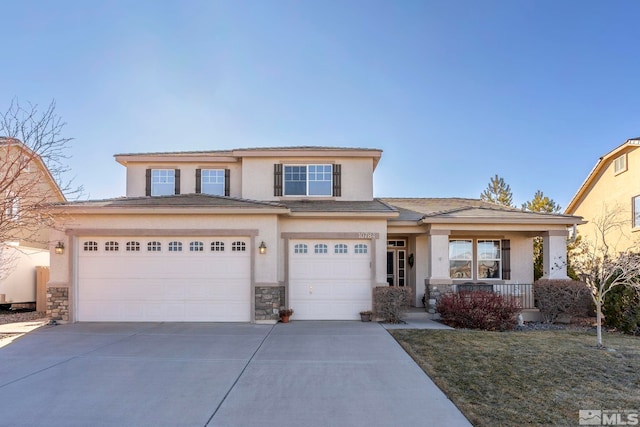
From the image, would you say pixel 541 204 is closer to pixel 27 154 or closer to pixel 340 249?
pixel 340 249

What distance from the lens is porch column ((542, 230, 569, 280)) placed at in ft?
40.0

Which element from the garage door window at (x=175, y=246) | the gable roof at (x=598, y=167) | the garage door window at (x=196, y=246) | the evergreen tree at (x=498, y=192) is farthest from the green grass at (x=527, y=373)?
the evergreen tree at (x=498, y=192)

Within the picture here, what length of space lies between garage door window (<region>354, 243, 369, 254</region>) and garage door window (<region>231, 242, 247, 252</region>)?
11.2 ft

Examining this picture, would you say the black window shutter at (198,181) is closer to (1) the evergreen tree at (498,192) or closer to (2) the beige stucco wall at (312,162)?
(2) the beige stucco wall at (312,162)

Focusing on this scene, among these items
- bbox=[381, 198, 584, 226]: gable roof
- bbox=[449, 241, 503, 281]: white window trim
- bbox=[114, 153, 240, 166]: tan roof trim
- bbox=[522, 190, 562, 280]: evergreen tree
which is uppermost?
bbox=[114, 153, 240, 166]: tan roof trim

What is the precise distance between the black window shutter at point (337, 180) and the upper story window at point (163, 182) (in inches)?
234

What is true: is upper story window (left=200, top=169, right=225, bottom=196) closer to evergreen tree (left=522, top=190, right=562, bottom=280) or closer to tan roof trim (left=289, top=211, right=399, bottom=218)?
tan roof trim (left=289, top=211, right=399, bottom=218)

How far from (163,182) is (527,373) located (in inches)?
502

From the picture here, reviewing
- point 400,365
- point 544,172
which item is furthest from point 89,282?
point 544,172

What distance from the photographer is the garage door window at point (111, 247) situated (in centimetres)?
1133

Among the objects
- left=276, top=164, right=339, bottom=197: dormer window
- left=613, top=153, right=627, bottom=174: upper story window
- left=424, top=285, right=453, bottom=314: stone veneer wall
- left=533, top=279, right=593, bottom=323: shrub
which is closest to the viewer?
left=533, top=279, right=593, bottom=323: shrub

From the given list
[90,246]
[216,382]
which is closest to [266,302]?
[216,382]

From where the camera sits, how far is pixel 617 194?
17.5m

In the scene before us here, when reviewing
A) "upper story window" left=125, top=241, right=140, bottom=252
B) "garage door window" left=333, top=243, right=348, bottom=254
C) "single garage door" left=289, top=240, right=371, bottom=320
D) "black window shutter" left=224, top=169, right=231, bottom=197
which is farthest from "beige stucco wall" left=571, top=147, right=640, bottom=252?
"upper story window" left=125, top=241, right=140, bottom=252
